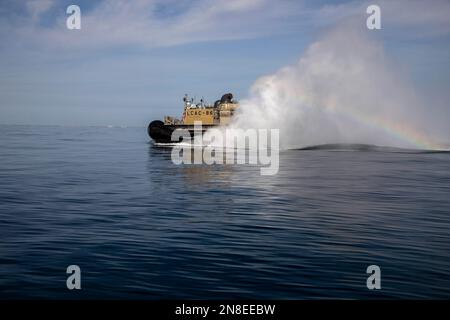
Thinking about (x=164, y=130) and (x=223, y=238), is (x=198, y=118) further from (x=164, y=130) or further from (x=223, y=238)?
(x=223, y=238)

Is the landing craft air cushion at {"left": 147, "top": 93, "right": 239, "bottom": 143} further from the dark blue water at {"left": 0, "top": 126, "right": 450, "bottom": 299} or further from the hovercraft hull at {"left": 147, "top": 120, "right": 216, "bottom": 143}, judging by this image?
the dark blue water at {"left": 0, "top": 126, "right": 450, "bottom": 299}

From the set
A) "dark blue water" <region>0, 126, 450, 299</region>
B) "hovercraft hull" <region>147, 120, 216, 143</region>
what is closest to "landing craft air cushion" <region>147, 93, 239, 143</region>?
"hovercraft hull" <region>147, 120, 216, 143</region>

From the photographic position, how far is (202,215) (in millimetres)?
15156

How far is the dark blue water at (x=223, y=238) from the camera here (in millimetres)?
8336

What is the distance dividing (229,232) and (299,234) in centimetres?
189

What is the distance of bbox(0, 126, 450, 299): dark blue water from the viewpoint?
8.34 meters

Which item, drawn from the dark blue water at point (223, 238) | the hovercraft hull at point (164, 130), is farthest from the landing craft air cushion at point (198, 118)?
the dark blue water at point (223, 238)

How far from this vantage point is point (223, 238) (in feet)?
39.2

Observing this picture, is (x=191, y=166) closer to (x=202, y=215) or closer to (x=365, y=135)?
(x=202, y=215)

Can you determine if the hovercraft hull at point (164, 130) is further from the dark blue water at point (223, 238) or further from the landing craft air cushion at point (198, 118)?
the dark blue water at point (223, 238)

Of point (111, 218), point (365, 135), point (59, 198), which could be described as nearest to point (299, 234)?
point (111, 218)

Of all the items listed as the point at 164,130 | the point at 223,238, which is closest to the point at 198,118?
the point at 164,130
